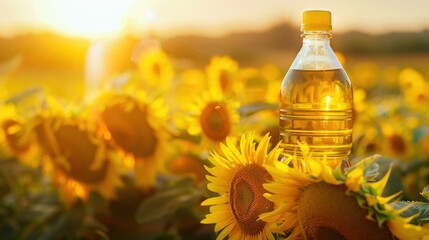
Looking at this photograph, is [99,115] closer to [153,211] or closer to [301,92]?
[153,211]

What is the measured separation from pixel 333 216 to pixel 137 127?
1.16m

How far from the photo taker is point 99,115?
2580mm

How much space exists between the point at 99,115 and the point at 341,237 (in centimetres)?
127

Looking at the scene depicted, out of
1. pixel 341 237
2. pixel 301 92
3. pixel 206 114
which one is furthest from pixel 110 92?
pixel 341 237

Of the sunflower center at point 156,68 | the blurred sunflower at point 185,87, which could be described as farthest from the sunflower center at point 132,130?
the sunflower center at point 156,68

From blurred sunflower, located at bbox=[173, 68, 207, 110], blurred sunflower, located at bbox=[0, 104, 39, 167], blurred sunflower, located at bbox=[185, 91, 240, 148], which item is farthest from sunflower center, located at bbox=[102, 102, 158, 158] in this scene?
blurred sunflower, located at bbox=[173, 68, 207, 110]

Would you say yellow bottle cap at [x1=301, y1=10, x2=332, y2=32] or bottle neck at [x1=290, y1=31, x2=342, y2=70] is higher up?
yellow bottle cap at [x1=301, y1=10, x2=332, y2=32]

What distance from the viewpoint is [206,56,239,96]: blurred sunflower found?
3.48m

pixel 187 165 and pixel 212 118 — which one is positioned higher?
pixel 212 118

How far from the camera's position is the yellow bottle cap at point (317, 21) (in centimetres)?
169

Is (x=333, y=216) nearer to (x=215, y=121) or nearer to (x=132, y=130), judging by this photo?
(x=215, y=121)

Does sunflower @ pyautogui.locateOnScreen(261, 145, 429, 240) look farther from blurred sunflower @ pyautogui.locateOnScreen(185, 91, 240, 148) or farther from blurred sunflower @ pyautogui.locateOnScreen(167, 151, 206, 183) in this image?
blurred sunflower @ pyautogui.locateOnScreen(167, 151, 206, 183)

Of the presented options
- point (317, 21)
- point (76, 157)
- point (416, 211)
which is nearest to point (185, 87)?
point (76, 157)

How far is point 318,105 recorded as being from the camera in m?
1.86
